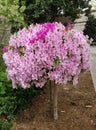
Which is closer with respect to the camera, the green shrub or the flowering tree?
the flowering tree

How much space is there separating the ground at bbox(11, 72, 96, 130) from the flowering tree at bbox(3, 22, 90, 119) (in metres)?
0.67

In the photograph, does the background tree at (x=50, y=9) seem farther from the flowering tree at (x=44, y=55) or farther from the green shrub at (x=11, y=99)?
the flowering tree at (x=44, y=55)

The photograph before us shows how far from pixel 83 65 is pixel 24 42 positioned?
2.89 feet

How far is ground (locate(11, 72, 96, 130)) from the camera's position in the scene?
492 cm

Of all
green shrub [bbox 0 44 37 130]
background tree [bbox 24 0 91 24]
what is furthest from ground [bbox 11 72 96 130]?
background tree [bbox 24 0 91 24]

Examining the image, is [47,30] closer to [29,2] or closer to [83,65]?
[83,65]

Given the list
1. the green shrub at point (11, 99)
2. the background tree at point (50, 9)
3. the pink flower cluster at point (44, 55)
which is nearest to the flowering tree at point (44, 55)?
the pink flower cluster at point (44, 55)

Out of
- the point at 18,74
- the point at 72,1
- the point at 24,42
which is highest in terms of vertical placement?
the point at 24,42

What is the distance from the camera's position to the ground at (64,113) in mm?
4918

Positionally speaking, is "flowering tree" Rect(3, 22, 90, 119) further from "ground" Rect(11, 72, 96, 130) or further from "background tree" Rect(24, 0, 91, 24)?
"background tree" Rect(24, 0, 91, 24)

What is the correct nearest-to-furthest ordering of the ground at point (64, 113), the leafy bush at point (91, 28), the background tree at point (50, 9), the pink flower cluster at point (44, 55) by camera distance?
the pink flower cluster at point (44, 55)
the ground at point (64, 113)
the background tree at point (50, 9)
the leafy bush at point (91, 28)

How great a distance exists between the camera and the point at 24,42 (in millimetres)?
4527

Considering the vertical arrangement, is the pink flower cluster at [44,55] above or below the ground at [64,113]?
above

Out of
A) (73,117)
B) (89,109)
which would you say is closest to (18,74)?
(73,117)
